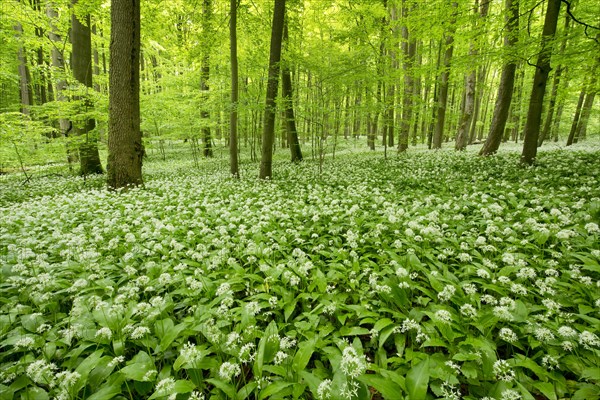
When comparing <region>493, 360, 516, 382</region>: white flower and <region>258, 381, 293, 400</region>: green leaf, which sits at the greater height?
<region>493, 360, 516, 382</region>: white flower

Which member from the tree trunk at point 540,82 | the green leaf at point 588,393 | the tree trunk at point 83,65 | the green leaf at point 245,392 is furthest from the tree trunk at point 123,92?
the tree trunk at point 540,82

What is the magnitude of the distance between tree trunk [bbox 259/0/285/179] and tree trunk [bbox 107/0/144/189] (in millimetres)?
4024

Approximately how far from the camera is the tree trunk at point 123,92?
25.4 feet

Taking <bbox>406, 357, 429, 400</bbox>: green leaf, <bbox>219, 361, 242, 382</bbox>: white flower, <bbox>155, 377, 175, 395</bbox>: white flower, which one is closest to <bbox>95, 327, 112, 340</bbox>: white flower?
<bbox>155, 377, 175, 395</bbox>: white flower

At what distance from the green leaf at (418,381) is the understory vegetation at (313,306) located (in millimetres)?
11

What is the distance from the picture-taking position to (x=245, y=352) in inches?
89.6

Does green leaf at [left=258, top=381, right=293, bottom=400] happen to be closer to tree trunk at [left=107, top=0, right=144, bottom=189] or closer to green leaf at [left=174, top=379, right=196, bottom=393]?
green leaf at [left=174, top=379, right=196, bottom=393]

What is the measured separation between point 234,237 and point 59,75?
34.0 ft

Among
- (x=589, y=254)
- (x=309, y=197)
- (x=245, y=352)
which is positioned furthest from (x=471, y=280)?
(x=309, y=197)

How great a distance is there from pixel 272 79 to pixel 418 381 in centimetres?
972

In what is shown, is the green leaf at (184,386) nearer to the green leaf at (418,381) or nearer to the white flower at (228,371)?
the white flower at (228,371)

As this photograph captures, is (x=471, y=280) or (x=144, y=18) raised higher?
(x=144, y=18)

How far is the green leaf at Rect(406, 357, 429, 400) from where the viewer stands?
1.89 m

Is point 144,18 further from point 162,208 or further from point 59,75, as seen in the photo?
point 162,208
